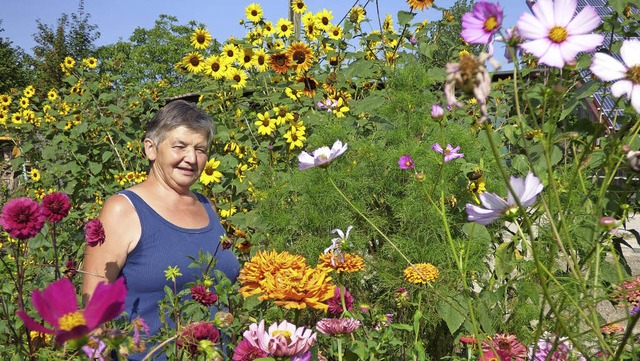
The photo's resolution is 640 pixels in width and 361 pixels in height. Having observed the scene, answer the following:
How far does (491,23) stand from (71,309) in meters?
0.51

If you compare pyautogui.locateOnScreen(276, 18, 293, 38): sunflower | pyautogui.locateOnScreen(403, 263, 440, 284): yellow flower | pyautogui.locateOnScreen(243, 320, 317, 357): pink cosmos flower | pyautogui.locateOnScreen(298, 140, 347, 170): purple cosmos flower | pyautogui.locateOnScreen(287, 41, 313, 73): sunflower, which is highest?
pyautogui.locateOnScreen(276, 18, 293, 38): sunflower

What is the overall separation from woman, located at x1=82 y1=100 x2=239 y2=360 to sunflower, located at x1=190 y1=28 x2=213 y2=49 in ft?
6.20

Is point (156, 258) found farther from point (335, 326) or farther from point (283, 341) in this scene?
point (283, 341)

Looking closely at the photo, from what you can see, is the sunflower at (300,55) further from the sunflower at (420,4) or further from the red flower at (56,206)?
the red flower at (56,206)

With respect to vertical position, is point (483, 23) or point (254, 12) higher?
point (254, 12)

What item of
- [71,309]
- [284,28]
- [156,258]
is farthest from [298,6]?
[71,309]

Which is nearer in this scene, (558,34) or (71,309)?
(71,309)

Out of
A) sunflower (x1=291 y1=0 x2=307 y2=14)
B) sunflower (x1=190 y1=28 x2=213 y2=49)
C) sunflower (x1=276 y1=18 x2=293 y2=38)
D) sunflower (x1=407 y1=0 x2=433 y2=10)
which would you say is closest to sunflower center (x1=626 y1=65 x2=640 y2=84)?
sunflower (x1=407 y1=0 x2=433 y2=10)

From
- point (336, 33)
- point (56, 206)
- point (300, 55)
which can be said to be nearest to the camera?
point (56, 206)

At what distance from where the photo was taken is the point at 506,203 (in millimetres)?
775

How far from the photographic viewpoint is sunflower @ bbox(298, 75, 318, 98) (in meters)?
3.66

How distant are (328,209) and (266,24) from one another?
6.51 feet

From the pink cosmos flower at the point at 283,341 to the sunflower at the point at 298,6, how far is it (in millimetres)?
3519

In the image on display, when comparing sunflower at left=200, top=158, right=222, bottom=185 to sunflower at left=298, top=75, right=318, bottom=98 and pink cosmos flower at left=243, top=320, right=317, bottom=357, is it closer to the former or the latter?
sunflower at left=298, top=75, right=318, bottom=98
